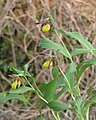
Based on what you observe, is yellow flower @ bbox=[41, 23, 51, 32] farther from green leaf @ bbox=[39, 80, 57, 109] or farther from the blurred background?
the blurred background

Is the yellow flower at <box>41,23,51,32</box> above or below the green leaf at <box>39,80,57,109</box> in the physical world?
→ above

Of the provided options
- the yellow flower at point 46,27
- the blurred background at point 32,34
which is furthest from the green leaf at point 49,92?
the blurred background at point 32,34

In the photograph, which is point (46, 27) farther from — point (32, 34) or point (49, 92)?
point (32, 34)

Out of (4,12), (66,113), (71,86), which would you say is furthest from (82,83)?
(71,86)

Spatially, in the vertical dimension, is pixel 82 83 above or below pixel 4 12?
below

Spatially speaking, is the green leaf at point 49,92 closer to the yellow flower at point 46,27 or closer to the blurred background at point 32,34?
the yellow flower at point 46,27

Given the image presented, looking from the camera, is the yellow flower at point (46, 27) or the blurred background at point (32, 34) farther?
the blurred background at point (32, 34)

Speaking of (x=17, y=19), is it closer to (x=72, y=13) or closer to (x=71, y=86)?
(x=72, y=13)

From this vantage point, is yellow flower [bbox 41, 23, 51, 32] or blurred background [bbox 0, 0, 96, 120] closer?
yellow flower [bbox 41, 23, 51, 32]

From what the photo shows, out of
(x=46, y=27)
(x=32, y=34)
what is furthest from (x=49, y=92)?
(x=32, y=34)

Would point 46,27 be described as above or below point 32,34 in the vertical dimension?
above

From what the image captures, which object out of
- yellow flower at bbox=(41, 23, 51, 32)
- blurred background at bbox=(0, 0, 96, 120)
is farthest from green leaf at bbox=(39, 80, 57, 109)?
blurred background at bbox=(0, 0, 96, 120)
